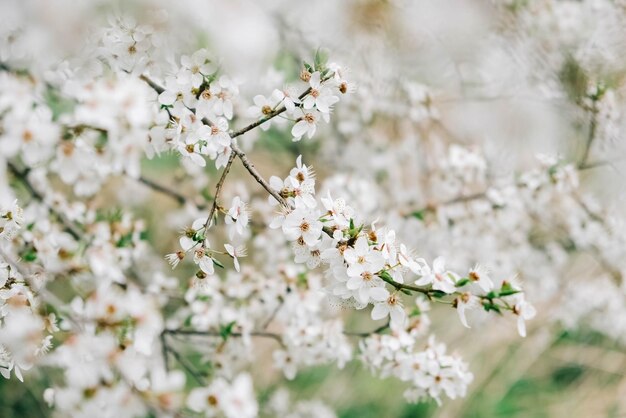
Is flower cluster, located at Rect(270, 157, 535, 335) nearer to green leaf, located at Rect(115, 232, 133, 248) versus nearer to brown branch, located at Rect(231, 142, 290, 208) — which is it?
brown branch, located at Rect(231, 142, 290, 208)

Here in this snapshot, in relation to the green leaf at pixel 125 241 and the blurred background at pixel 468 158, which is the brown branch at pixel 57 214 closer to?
the green leaf at pixel 125 241

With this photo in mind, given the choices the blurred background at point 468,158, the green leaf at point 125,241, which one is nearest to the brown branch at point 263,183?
the green leaf at point 125,241

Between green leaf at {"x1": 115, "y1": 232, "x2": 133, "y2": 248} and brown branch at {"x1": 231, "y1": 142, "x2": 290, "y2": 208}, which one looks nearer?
brown branch at {"x1": 231, "y1": 142, "x2": 290, "y2": 208}

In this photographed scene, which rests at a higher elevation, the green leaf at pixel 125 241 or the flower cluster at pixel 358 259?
the green leaf at pixel 125 241

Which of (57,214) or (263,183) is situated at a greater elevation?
(57,214)

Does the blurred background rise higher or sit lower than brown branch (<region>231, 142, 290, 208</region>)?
higher

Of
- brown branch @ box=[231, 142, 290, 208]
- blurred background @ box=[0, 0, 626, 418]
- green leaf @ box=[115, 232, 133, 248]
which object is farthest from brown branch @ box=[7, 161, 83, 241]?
brown branch @ box=[231, 142, 290, 208]

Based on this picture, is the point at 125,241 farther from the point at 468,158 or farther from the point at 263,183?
the point at 468,158

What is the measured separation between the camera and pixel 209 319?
199 cm

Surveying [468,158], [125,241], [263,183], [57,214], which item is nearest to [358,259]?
[263,183]

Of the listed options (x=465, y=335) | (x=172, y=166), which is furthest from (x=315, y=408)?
(x=172, y=166)

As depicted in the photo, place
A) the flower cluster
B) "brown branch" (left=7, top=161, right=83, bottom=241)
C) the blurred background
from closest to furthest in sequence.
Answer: the flower cluster → "brown branch" (left=7, top=161, right=83, bottom=241) → the blurred background

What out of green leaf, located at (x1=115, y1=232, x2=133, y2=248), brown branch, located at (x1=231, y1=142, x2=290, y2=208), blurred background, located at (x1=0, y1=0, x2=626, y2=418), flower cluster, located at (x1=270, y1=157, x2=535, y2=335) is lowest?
flower cluster, located at (x1=270, y1=157, x2=535, y2=335)

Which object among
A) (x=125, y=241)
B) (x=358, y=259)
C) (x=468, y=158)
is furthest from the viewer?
(x=468, y=158)
